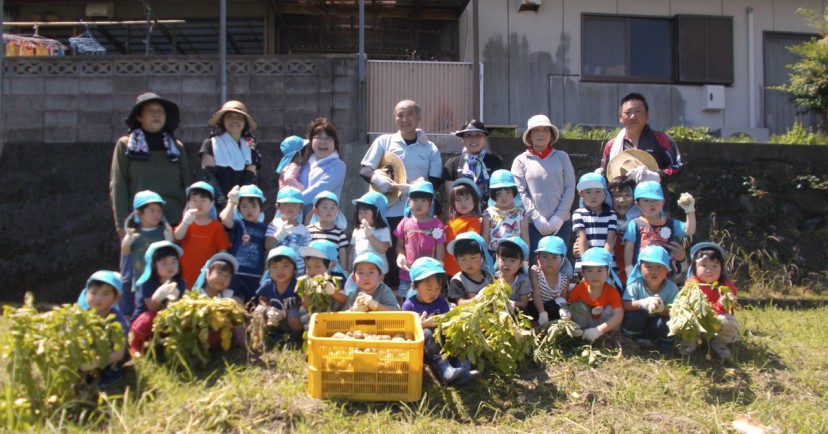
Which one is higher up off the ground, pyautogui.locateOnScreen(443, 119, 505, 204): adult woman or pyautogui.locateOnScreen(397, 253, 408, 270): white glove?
pyautogui.locateOnScreen(443, 119, 505, 204): adult woman

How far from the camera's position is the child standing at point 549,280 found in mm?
5035

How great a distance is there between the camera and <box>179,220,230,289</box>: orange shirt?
520 cm

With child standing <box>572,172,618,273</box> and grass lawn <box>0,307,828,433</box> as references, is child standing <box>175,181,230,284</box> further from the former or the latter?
child standing <box>572,172,618,273</box>

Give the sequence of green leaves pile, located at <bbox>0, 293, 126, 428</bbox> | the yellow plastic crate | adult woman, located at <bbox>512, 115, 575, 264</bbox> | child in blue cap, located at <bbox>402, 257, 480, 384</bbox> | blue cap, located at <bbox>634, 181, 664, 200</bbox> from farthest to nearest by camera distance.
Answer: adult woman, located at <bbox>512, 115, 575, 264</bbox>, blue cap, located at <bbox>634, 181, 664, 200</bbox>, child in blue cap, located at <bbox>402, 257, 480, 384</bbox>, the yellow plastic crate, green leaves pile, located at <bbox>0, 293, 126, 428</bbox>

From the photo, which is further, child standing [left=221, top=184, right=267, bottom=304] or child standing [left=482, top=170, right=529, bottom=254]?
child standing [left=482, top=170, right=529, bottom=254]

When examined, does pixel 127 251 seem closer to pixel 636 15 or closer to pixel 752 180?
pixel 752 180

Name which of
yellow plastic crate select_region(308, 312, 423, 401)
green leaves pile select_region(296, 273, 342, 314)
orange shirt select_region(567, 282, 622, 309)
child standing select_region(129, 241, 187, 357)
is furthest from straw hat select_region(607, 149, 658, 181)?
child standing select_region(129, 241, 187, 357)

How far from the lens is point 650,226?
5285 mm

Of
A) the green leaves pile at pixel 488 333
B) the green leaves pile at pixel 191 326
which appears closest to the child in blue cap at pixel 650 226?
the green leaves pile at pixel 488 333

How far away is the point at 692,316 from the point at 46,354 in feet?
12.8

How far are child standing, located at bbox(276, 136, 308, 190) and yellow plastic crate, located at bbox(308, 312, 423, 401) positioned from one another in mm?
2193

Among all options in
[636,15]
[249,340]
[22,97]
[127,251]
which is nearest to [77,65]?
[22,97]

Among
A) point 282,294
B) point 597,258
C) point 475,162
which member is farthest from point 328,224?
point 597,258

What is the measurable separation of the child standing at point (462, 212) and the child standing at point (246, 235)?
1481mm
